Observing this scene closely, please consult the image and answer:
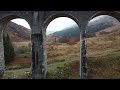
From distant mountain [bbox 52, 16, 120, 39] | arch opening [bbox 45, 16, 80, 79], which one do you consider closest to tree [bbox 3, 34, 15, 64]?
arch opening [bbox 45, 16, 80, 79]

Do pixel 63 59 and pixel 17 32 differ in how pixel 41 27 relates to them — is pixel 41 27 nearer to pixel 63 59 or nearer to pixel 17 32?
pixel 63 59

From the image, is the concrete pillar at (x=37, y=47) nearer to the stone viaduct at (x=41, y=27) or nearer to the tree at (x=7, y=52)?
the stone viaduct at (x=41, y=27)

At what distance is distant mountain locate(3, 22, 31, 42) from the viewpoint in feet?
157

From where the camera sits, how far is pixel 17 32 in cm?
5175

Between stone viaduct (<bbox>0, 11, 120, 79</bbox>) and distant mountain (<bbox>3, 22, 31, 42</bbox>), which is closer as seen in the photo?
stone viaduct (<bbox>0, 11, 120, 79</bbox>)

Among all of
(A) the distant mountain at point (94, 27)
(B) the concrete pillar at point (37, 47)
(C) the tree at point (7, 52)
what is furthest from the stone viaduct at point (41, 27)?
(A) the distant mountain at point (94, 27)

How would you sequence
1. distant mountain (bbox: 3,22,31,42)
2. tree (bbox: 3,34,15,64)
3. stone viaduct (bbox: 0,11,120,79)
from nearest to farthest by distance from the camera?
stone viaduct (bbox: 0,11,120,79), tree (bbox: 3,34,15,64), distant mountain (bbox: 3,22,31,42)

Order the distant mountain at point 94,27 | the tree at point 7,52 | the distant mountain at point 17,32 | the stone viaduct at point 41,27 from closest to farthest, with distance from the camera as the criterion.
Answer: the stone viaduct at point 41,27 < the tree at point 7,52 < the distant mountain at point 17,32 < the distant mountain at point 94,27

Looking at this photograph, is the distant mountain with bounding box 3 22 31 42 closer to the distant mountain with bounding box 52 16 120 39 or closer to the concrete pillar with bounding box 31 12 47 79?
the distant mountain with bounding box 52 16 120 39

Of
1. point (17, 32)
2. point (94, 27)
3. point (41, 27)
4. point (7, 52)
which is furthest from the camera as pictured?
point (94, 27)

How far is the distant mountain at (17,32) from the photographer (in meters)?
47.8

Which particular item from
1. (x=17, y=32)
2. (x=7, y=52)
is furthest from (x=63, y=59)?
(x=17, y=32)
